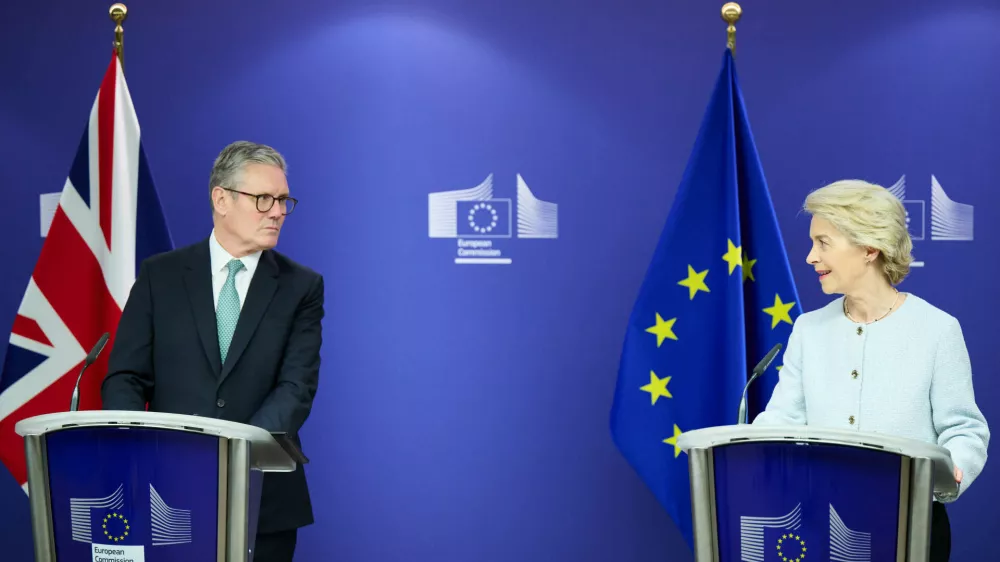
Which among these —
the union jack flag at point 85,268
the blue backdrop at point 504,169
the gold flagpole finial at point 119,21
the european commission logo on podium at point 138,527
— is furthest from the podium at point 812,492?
the gold flagpole finial at point 119,21

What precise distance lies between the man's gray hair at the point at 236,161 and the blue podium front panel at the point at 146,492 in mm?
973

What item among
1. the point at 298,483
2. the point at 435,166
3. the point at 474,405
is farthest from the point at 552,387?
the point at 298,483

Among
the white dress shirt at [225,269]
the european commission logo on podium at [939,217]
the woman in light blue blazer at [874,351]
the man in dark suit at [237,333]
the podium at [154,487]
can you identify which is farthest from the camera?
the european commission logo on podium at [939,217]

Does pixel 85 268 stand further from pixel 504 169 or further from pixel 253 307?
pixel 504 169

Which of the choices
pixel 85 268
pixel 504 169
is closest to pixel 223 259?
pixel 85 268

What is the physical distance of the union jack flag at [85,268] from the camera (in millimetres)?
3764

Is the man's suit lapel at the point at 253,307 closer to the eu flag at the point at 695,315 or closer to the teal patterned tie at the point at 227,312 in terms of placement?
the teal patterned tie at the point at 227,312

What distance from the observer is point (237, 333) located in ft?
8.90

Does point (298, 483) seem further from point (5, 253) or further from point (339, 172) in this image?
point (5, 253)

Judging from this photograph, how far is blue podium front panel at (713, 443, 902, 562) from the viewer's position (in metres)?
1.95

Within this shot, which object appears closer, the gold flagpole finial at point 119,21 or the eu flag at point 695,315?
the eu flag at point 695,315

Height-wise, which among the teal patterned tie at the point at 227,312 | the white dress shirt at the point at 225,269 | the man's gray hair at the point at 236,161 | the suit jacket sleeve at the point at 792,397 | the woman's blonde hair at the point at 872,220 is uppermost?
the man's gray hair at the point at 236,161

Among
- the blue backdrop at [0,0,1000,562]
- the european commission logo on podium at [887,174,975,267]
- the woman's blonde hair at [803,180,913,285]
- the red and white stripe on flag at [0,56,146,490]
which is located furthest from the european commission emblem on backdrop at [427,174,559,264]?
the woman's blonde hair at [803,180,913,285]

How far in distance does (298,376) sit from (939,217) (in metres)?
3.03
